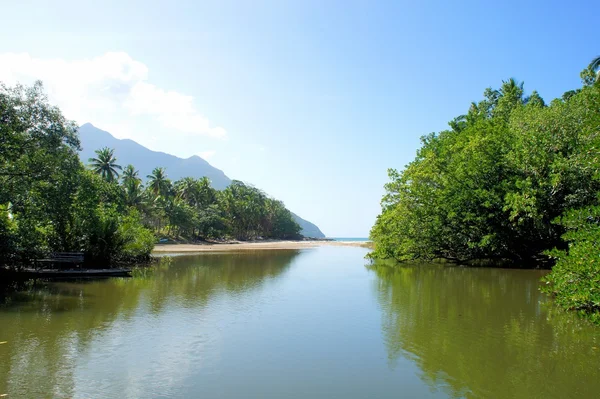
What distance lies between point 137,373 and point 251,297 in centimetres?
884

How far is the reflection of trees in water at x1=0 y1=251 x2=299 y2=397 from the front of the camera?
22.6 feet

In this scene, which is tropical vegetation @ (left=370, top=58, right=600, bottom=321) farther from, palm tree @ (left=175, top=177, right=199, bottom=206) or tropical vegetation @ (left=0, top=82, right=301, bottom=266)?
palm tree @ (left=175, top=177, right=199, bottom=206)

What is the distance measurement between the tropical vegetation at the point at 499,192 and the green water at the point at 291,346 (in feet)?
30.4

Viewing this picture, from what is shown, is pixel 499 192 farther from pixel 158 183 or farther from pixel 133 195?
pixel 158 183

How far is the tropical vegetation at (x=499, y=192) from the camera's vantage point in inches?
898

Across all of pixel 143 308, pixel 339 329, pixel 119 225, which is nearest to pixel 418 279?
pixel 339 329

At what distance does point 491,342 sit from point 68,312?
39.6 feet

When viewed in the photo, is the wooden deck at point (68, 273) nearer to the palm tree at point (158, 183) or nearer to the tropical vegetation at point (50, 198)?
the tropical vegetation at point (50, 198)

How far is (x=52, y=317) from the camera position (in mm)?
11500

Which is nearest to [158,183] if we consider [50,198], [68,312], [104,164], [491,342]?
[104,164]

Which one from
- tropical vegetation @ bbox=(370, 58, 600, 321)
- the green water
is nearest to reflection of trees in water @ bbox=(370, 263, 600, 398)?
the green water

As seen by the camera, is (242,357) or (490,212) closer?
(242,357)

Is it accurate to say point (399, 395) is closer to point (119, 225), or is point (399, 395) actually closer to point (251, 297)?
point (251, 297)

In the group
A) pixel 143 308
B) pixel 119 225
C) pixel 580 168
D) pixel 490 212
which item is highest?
pixel 580 168
